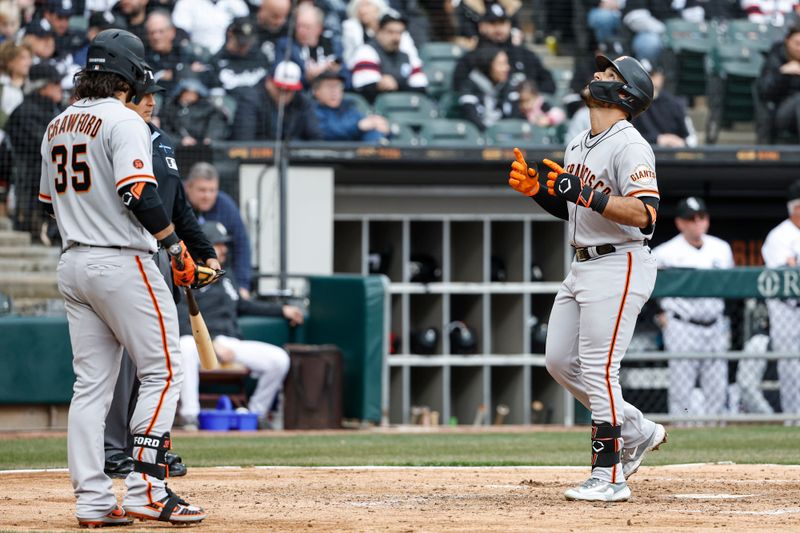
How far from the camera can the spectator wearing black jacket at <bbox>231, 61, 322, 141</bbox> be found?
508 inches

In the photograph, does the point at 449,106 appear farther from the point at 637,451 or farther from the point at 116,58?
the point at 116,58

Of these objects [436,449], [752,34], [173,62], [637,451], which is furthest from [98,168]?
[752,34]

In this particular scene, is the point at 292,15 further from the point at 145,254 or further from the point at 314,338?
the point at 145,254

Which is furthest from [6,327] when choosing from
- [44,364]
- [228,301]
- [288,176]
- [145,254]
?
[145,254]

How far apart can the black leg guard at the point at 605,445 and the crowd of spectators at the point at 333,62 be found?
739 cm

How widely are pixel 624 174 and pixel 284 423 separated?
19.4 feet

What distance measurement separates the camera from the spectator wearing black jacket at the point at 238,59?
13.3 meters

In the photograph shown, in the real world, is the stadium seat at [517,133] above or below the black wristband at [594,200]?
above

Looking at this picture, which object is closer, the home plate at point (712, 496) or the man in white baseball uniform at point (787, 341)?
the home plate at point (712, 496)

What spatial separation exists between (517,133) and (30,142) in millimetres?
4881

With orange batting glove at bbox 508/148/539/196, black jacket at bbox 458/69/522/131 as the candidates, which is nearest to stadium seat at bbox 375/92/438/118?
black jacket at bbox 458/69/522/131

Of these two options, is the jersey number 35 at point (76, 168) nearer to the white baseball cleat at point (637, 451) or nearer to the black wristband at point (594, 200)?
the black wristband at point (594, 200)

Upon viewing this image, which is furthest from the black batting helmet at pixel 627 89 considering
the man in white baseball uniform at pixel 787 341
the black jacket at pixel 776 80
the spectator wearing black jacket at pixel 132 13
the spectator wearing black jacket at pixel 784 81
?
the black jacket at pixel 776 80

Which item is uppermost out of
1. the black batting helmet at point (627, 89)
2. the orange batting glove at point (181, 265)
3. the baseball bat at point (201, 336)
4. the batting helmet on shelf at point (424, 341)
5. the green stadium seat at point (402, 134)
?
the green stadium seat at point (402, 134)
